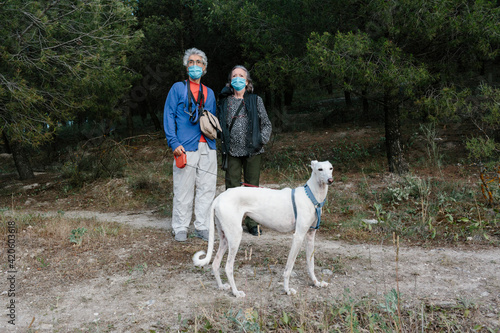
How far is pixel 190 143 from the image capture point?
517cm

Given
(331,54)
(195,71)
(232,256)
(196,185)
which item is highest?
(331,54)

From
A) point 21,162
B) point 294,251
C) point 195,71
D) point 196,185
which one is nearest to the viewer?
point 294,251

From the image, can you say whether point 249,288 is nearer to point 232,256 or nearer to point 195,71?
point 232,256

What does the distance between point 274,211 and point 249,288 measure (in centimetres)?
88

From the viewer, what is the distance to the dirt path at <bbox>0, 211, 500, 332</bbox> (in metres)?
3.26

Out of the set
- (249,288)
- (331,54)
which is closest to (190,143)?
(249,288)

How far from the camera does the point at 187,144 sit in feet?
16.9

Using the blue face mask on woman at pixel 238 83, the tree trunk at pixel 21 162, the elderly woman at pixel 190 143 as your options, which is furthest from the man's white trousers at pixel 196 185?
the tree trunk at pixel 21 162

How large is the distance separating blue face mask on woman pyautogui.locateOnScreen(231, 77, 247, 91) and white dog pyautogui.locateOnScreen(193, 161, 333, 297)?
1844 mm

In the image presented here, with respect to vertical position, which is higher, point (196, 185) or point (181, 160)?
point (181, 160)

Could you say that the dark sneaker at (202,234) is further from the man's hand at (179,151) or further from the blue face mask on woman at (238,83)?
the blue face mask on woman at (238,83)

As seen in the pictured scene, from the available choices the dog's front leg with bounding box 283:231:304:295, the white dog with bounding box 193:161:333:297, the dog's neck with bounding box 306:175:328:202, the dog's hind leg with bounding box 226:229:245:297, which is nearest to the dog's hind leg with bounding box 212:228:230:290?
the white dog with bounding box 193:161:333:297

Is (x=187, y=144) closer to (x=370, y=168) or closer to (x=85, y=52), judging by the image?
(x=85, y=52)

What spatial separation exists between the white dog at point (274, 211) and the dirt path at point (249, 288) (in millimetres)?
261
